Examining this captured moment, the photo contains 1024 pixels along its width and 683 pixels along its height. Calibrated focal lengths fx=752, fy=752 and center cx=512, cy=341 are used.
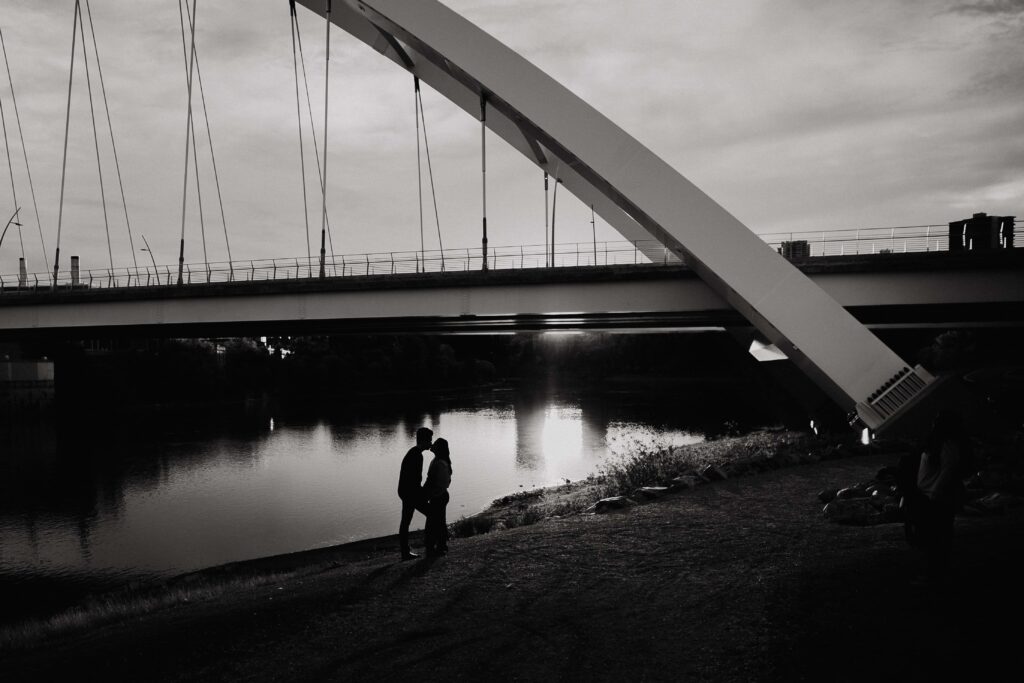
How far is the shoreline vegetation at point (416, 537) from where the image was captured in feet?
29.8

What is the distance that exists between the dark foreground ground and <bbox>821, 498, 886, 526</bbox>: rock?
0.58ft

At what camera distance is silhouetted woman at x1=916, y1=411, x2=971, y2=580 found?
5.67 metres

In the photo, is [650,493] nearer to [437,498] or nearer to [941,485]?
[437,498]

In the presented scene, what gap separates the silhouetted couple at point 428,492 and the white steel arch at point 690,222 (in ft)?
36.8

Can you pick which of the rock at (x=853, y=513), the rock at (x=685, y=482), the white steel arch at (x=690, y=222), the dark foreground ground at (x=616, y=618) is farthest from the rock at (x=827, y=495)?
the white steel arch at (x=690, y=222)

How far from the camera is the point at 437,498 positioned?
834 centimetres

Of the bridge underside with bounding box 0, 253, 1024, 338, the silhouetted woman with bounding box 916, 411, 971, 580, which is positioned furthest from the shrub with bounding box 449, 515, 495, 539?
the bridge underside with bounding box 0, 253, 1024, 338

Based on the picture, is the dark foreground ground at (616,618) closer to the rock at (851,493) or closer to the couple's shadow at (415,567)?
the couple's shadow at (415,567)

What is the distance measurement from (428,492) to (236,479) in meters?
18.0

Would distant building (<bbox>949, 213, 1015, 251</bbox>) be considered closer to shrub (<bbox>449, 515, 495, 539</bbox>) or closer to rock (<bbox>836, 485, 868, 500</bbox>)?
rock (<bbox>836, 485, 868, 500</bbox>)

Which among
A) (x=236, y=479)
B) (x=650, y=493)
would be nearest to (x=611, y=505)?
(x=650, y=493)

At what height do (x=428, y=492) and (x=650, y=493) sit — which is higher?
(x=428, y=492)

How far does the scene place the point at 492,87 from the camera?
757 inches

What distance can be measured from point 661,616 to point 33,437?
1522 inches
